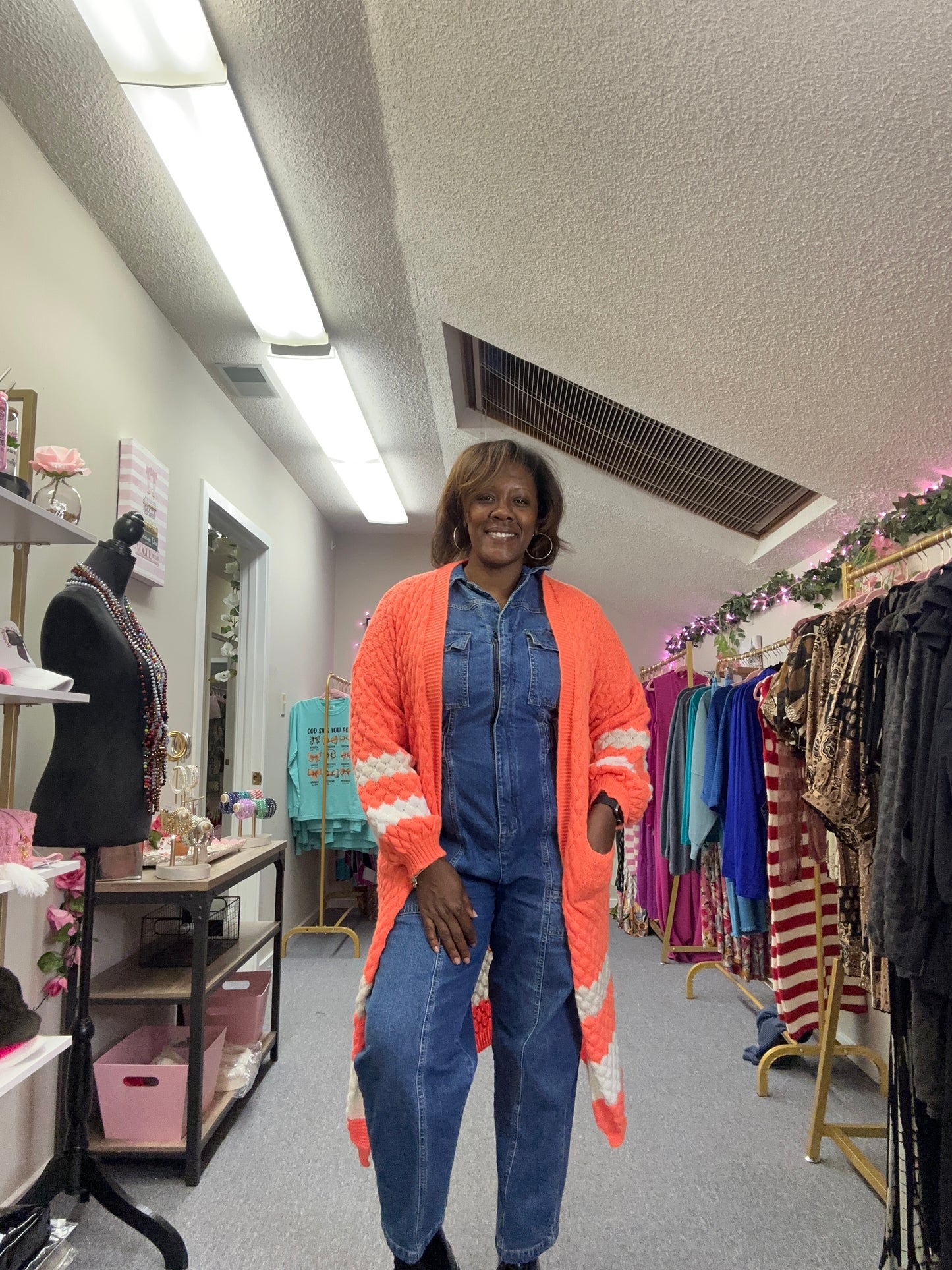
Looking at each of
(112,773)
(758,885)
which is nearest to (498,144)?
(112,773)

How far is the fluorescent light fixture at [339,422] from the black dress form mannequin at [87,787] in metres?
1.64

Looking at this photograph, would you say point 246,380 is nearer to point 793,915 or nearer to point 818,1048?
point 793,915

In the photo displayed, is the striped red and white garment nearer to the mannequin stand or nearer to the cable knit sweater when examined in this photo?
the cable knit sweater

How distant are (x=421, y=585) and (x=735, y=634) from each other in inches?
117

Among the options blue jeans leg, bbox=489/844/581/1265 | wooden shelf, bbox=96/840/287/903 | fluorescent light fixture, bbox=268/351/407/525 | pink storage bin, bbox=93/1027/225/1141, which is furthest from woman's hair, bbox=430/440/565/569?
fluorescent light fixture, bbox=268/351/407/525

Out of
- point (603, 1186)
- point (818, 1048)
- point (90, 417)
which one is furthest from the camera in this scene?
point (818, 1048)

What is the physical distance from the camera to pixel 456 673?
1.35m

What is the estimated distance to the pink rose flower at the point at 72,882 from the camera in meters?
2.00

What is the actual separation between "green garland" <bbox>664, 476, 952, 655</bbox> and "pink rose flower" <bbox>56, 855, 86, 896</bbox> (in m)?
2.20

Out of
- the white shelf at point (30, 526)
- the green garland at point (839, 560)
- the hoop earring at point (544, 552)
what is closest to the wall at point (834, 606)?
the green garland at point (839, 560)

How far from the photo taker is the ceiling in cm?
152

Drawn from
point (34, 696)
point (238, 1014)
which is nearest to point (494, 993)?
point (34, 696)

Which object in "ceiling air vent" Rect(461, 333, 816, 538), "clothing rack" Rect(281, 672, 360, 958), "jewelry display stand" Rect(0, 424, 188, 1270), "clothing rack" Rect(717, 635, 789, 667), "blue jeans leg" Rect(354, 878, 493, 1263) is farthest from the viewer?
"clothing rack" Rect(281, 672, 360, 958)

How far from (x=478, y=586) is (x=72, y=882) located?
1.30 metres
